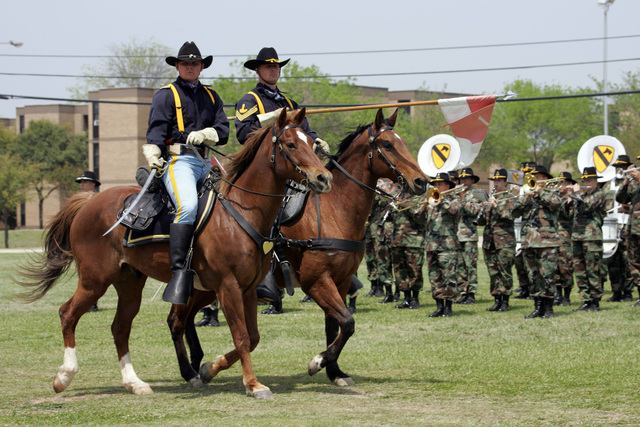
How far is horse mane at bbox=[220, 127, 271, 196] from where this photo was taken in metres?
8.10

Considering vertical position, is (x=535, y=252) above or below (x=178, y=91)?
below

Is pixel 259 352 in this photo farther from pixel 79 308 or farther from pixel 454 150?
pixel 454 150

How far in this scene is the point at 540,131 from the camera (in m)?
67.8

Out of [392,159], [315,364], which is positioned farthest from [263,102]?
[315,364]

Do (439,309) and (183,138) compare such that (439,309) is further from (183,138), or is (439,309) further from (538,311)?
(183,138)

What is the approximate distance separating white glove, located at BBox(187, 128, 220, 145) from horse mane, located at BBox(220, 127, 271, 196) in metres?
0.33

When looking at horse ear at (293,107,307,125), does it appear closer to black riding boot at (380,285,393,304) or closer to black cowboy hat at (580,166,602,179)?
black cowboy hat at (580,166,602,179)

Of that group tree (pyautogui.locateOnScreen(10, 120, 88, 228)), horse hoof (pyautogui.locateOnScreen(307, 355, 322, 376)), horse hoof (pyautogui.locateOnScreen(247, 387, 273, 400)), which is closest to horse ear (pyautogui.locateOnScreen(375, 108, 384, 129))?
horse hoof (pyautogui.locateOnScreen(307, 355, 322, 376))

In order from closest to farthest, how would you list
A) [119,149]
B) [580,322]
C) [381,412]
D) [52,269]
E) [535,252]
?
[381,412]
[52,269]
[580,322]
[535,252]
[119,149]

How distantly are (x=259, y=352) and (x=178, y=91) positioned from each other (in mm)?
4056

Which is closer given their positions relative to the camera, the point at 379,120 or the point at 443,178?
the point at 379,120

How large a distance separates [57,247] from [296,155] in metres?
3.41

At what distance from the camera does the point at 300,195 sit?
28.8 feet

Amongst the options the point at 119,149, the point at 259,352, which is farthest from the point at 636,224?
the point at 119,149
